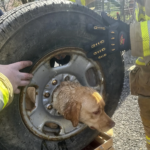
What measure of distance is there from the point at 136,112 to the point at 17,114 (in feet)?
8.25

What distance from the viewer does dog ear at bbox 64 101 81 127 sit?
1719 millimetres

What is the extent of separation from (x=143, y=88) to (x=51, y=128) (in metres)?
1.32

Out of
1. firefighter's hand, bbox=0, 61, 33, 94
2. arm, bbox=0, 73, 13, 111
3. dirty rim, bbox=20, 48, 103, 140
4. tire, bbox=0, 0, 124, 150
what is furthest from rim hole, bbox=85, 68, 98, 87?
arm, bbox=0, 73, 13, 111

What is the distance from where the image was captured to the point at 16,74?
1376 mm

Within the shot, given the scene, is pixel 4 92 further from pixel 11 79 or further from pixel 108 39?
pixel 108 39

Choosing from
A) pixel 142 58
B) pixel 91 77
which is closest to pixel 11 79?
pixel 91 77

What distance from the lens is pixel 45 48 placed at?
1.53m

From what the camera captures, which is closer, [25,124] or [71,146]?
[25,124]

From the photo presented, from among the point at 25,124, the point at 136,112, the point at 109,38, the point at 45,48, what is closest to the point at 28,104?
the point at 25,124

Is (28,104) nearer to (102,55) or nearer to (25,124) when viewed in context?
(25,124)

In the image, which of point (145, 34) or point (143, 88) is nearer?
point (145, 34)

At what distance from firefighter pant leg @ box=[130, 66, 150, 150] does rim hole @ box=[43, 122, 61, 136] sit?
1184mm

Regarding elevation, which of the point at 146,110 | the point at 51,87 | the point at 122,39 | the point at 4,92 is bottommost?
the point at 146,110

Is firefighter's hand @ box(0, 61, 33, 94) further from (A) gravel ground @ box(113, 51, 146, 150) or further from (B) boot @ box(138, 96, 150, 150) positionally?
(A) gravel ground @ box(113, 51, 146, 150)
